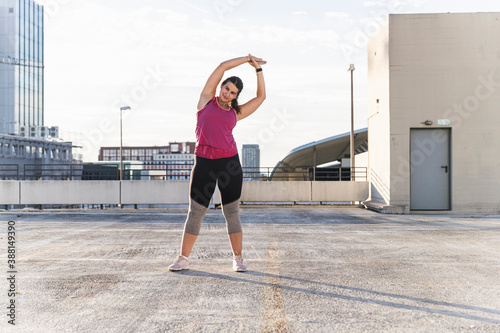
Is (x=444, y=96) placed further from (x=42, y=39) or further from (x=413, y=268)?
(x=42, y=39)

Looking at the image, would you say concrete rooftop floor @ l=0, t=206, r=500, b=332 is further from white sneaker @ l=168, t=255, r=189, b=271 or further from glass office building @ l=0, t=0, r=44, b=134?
glass office building @ l=0, t=0, r=44, b=134

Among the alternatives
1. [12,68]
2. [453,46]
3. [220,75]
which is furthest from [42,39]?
[220,75]

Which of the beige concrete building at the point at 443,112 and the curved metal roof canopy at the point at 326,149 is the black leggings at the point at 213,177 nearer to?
the beige concrete building at the point at 443,112

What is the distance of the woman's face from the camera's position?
168 inches

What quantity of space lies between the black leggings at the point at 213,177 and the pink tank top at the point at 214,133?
6 cm

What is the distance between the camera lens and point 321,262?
4.80m

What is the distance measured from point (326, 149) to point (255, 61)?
36.2 meters

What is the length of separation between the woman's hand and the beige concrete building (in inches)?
392

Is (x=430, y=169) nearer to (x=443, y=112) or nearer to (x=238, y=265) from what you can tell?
(x=443, y=112)

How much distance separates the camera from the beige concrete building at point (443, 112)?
1312 cm

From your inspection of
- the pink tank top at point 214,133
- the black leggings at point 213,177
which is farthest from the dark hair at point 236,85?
the black leggings at point 213,177

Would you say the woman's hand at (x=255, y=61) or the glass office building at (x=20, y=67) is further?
the glass office building at (x=20, y=67)

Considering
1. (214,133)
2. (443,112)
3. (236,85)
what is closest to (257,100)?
(236,85)

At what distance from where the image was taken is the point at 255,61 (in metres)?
4.28
